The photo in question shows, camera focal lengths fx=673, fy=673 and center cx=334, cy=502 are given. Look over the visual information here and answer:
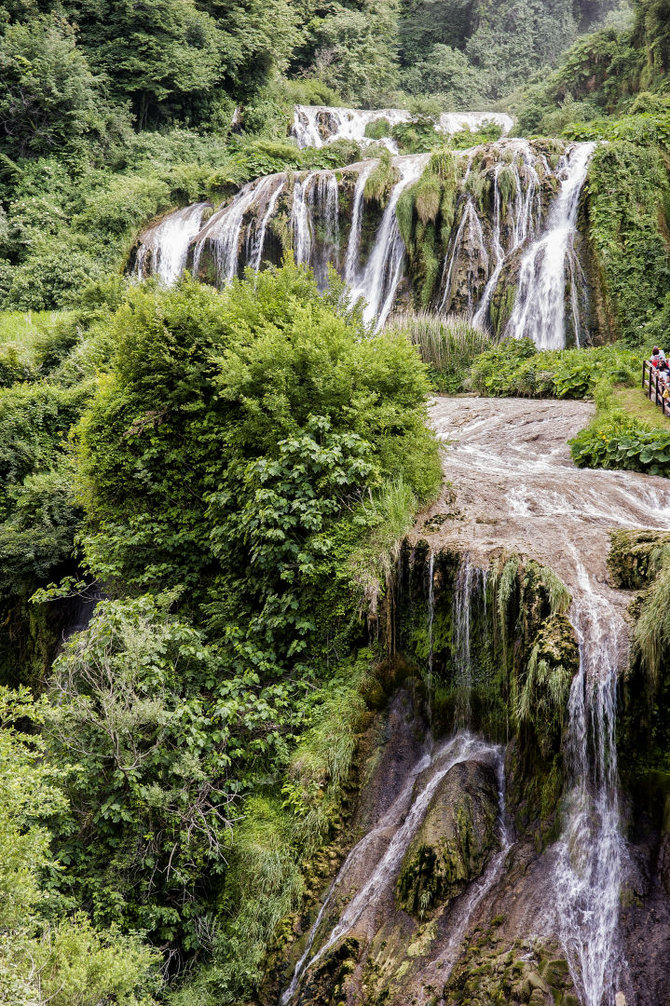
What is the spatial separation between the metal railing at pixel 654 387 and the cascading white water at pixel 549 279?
4704 mm

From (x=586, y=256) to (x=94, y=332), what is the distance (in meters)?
11.3

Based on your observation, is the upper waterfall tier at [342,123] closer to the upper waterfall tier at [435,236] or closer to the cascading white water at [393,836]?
the upper waterfall tier at [435,236]

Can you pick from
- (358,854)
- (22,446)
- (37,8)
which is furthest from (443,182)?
(37,8)

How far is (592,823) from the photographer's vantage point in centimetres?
474

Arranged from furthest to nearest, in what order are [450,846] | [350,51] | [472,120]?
1. [350,51]
2. [472,120]
3. [450,846]

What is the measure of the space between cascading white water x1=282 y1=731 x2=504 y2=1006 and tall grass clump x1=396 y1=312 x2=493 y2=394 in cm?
1091

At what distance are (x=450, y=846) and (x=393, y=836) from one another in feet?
2.39

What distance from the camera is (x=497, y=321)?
53.6 ft

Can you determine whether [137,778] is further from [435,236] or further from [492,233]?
[435,236]

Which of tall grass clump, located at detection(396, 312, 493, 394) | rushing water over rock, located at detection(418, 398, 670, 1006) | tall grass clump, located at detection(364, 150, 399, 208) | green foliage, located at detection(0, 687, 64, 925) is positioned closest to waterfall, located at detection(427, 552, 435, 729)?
rushing water over rock, located at detection(418, 398, 670, 1006)

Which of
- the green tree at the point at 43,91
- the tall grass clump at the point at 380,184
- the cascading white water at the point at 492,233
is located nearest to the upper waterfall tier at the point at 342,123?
the green tree at the point at 43,91

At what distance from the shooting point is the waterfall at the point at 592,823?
13.8 feet

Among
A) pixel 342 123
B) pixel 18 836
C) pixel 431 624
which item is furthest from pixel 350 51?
pixel 18 836

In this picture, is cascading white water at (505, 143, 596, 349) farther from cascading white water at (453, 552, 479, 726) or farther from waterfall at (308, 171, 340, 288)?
cascading white water at (453, 552, 479, 726)
